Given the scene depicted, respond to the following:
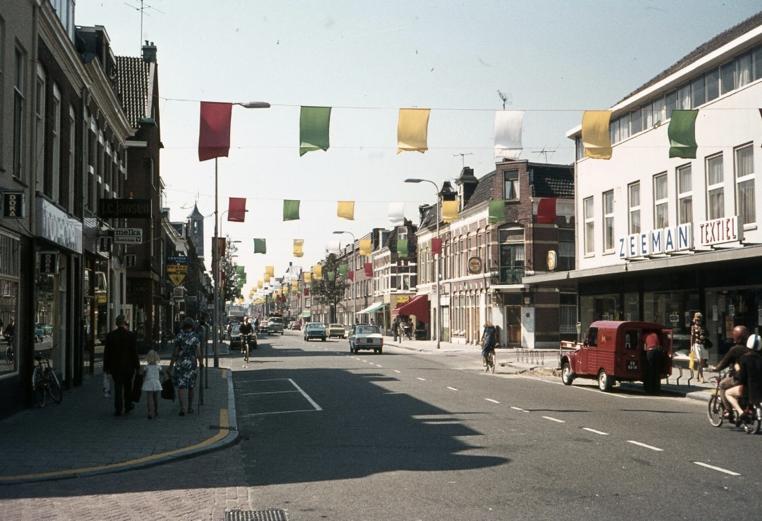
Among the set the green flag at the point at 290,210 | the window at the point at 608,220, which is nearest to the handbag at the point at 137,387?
the green flag at the point at 290,210

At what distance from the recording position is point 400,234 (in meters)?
85.4

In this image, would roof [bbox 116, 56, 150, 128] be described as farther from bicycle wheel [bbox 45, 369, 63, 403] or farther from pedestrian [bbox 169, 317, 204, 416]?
pedestrian [bbox 169, 317, 204, 416]

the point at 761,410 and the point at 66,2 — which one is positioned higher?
the point at 66,2

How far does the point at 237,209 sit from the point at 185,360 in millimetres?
17213

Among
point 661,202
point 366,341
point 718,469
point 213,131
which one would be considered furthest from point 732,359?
point 366,341

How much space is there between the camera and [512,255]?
170ft

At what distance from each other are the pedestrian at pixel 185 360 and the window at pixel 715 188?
17.1 m

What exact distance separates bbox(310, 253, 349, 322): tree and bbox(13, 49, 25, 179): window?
8081cm

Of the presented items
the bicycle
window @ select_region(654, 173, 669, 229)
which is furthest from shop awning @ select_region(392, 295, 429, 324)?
the bicycle

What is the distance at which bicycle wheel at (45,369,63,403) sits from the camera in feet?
55.7

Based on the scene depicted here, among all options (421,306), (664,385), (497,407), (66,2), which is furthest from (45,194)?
(421,306)

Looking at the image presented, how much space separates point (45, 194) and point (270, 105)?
567 cm

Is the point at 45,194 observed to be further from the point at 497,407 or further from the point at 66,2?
the point at 497,407

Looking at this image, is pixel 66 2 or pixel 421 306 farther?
pixel 421 306
